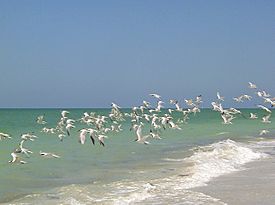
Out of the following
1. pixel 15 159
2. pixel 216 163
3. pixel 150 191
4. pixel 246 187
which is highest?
pixel 15 159

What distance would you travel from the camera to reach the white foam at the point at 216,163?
19297 mm

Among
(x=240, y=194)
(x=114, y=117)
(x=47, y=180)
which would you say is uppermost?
(x=114, y=117)

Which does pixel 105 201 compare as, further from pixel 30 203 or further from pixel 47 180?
pixel 47 180

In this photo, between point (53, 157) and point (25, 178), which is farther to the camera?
point (53, 157)

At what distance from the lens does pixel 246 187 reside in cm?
1675

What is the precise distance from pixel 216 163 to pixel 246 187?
6938 millimetres

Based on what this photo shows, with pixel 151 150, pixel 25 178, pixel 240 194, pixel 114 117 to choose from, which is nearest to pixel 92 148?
pixel 151 150

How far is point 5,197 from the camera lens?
690 inches

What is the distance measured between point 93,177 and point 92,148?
14944 millimetres

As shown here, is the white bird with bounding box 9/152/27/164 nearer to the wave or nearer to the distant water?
the distant water

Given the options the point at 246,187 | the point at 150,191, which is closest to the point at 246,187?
the point at 246,187

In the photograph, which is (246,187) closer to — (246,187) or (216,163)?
(246,187)

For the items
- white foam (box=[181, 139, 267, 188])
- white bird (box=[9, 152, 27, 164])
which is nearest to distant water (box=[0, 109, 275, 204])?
white foam (box=[181, 139, 267, 188])

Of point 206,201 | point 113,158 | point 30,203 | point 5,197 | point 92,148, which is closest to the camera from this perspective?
point 206,201
